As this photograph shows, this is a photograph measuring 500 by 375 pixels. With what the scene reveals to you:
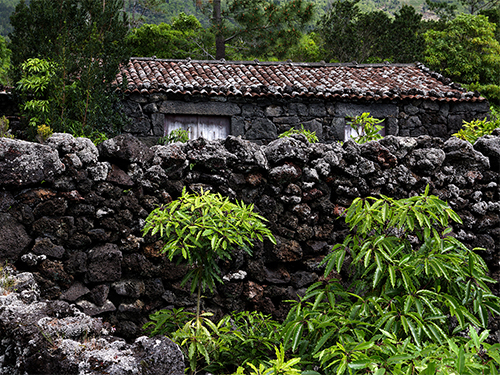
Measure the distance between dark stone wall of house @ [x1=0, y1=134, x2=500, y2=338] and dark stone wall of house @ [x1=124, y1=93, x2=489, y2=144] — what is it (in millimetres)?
4808

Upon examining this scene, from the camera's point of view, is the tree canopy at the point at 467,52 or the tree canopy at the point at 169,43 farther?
the tree canopy at the point at 169,43

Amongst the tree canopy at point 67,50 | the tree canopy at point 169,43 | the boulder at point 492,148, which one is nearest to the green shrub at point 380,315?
the boulder at point 492,148

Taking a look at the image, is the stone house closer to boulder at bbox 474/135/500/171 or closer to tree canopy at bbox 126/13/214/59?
boulder at bbox 474/135/500/171

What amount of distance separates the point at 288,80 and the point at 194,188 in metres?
6.50

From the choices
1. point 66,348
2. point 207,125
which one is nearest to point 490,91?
point 207,125

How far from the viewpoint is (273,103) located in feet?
27.0

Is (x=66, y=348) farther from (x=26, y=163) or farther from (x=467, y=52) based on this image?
(x=467, y=52)

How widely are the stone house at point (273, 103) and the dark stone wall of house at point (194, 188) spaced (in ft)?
15.8

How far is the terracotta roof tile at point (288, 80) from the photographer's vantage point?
8.00 meters

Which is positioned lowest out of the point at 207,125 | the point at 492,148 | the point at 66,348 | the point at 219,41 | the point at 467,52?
the point at 66,348

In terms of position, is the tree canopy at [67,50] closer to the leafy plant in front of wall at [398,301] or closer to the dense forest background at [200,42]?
the dense forest background at [200,42]

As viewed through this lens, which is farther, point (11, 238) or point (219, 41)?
point (219, 41)

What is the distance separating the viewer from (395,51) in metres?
17.8

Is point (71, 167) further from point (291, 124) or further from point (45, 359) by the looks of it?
point (291, 124)
